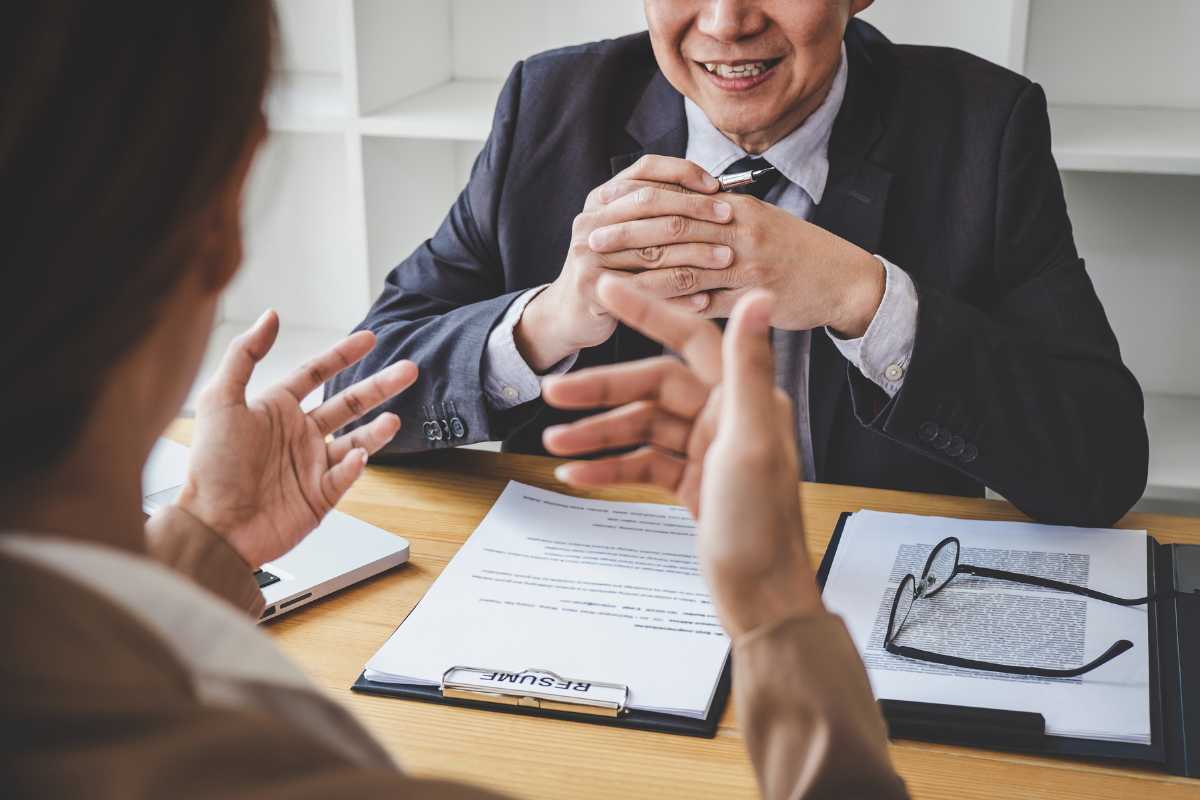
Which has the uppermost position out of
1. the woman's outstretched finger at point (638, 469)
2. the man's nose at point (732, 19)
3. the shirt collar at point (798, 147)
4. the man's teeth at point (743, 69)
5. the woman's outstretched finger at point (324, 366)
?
the man's nose at point (732, 19)

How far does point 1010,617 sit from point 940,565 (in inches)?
4.1

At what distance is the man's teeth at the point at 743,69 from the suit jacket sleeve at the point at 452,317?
1.05 ft

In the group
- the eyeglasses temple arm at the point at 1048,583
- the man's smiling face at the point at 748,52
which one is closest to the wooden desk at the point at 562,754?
the eyeglasses temple arm at the point at 1048,583

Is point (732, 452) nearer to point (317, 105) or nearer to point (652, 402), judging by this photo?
point (652, 402)

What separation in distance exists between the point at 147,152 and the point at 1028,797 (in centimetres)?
72

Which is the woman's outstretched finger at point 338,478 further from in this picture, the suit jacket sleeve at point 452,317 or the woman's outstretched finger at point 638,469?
the suit jacket sleeve at point 452,317

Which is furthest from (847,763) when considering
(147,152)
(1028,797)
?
(147,152)

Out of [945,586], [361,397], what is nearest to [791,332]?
[945,586]

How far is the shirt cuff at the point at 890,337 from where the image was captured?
136 centimetres

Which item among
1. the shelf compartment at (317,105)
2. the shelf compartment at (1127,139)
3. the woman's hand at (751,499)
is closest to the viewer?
the woman's hand at (751,499)

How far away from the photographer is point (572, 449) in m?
0.81

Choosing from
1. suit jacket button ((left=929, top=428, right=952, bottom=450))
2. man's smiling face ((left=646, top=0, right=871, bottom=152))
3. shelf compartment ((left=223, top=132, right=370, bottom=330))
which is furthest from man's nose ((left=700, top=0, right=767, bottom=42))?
shelf compartment ((left=223, top=132, right=370, bottom=330))

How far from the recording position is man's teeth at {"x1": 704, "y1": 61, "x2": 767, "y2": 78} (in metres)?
1.53

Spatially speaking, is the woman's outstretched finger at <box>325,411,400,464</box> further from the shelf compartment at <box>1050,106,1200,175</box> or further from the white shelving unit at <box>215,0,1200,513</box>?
the shelf compartment at <box>1050,106,1200,175</box>
